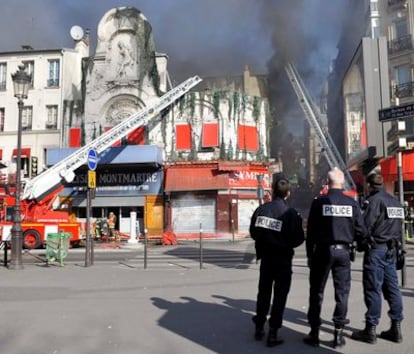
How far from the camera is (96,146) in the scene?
24719 millimetres

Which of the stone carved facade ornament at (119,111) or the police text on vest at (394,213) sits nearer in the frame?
the police text on vest at (394,213)

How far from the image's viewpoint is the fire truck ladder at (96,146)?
21.4 meters

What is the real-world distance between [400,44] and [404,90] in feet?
9.33

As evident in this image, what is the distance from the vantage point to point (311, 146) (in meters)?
65.9

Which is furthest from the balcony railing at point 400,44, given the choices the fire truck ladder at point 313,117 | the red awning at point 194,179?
the red awning at point 194,179

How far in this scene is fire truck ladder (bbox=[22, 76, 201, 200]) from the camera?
→ 70.2ft

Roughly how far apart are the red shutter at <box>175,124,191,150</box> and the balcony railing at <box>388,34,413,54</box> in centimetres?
1261

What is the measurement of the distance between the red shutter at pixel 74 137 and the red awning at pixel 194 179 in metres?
6.24

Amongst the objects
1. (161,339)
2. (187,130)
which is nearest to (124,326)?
(161,339)

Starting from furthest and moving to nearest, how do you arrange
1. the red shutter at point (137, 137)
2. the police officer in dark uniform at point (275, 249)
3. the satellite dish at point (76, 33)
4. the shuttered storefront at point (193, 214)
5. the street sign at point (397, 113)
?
the satellite dish at point (76, 33) < the red shutter at point (137, 137) < the shuttered storefront at point (193, 214) < the street sign at point (397, 113) < the police officer in dark uniform at point (275, 249)

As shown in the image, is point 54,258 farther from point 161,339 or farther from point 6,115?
point 6,115

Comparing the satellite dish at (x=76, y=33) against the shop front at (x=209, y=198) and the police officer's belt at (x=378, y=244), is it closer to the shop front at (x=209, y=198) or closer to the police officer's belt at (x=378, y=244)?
the shop front at (x=209, y=198)

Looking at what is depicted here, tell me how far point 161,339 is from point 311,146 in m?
63.2

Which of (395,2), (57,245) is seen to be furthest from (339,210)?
(395,2)
